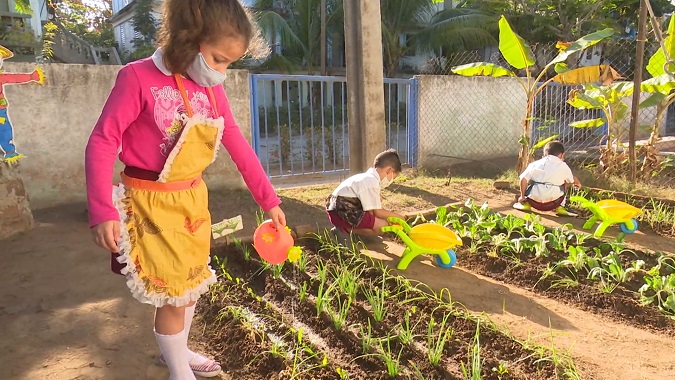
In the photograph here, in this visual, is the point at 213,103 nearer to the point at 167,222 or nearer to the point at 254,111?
the point at 167,222

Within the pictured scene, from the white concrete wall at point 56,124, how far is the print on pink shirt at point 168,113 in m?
3.90

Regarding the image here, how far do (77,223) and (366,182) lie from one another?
109 inches

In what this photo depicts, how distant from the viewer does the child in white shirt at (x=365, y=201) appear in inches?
145

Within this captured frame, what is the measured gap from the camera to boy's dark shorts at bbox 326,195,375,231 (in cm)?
374

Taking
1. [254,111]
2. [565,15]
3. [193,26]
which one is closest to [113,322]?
[193,26]

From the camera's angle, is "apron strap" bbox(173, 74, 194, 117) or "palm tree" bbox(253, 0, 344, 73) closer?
"apron strap" bbox(173, 74, 194, 117)

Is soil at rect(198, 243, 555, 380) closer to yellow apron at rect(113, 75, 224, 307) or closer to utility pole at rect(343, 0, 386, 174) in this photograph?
yellow apron at rect(113, 75, 224, 307)

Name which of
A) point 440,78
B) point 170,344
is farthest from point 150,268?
point 440,78

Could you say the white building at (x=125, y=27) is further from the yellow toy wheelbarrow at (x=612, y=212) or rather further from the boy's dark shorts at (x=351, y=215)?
the yellow toy wheelbarrow at (x=612, y=212)

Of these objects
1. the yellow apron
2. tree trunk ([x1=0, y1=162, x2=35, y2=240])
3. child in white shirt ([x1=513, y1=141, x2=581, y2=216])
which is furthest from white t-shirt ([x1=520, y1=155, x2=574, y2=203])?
tree trunk ([x1=0, y1=162, x2=35, y2=240])

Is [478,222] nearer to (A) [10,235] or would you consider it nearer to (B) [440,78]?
(A) [10,235]

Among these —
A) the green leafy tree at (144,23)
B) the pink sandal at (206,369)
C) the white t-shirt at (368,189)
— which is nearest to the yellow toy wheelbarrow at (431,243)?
the white t-shirt at (368,189)

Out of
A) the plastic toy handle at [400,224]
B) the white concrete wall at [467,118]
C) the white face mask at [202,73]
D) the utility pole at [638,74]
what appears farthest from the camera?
the white concrete wall at [467,118]

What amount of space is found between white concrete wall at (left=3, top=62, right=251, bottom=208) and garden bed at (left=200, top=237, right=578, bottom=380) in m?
2.91
